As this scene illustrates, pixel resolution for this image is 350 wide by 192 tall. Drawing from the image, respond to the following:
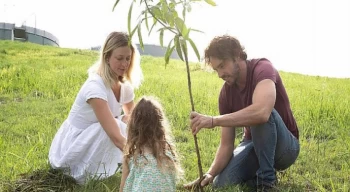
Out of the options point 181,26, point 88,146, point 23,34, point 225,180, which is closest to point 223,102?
point 225,180

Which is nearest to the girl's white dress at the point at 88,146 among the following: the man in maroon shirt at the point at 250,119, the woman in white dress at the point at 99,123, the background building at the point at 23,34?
the woman in white dress at the point at 99,123

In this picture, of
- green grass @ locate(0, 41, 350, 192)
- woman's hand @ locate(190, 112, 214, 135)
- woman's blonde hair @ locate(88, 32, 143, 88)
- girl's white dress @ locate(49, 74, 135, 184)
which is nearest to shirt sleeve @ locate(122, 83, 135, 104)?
woman's blonde hair @ locate(88, 32, 143, 88)

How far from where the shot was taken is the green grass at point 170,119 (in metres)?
3.42

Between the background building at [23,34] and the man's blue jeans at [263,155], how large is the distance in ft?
53.0

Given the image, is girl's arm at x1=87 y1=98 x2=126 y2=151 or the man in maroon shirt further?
Result: girl's arm at x1=87 y1=98 x2=126 y2=151

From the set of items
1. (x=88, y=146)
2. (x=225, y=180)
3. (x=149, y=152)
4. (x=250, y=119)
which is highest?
(x=250, y=119)

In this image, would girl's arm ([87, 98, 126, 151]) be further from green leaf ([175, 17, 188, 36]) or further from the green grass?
green leaf ([175, 17, 188, 36])

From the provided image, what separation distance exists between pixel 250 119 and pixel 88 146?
1.17m

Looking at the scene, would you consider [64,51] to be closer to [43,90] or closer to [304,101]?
[43,90]

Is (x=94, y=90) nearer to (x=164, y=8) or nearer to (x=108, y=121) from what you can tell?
(x=108, y=121)

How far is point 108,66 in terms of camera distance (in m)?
3.46

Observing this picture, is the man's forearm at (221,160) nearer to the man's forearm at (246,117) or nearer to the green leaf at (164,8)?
the man's forearm at (246,117)

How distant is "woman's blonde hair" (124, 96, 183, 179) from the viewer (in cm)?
270

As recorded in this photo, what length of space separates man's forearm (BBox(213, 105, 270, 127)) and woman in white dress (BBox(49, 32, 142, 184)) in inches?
31.5
